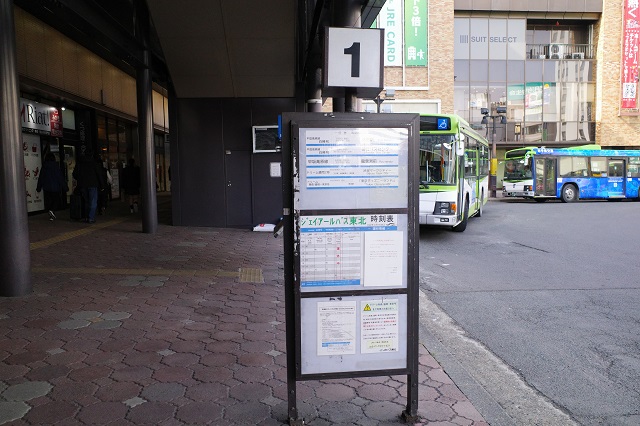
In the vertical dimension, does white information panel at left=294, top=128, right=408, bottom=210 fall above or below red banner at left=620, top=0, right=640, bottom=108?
below

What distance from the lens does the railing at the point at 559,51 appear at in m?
35.4

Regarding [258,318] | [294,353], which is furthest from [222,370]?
[258,318]

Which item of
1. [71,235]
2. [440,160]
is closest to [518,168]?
[440,160]

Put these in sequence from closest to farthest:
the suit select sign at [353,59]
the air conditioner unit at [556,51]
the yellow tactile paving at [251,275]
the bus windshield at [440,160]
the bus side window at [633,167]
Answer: the suit select sign at [353,59] → the yellow tactile paving at [251,275] → the bus windshield at [440,160] → the bus side window at [633,167] → the air conditioner unit at [556,51]

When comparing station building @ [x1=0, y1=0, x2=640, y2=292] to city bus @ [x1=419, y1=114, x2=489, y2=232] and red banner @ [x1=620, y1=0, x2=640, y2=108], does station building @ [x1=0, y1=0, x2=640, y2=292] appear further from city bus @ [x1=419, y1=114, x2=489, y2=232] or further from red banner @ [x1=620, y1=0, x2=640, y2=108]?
red banner @ [x1=620, y1=0, x2=640, y2=108]

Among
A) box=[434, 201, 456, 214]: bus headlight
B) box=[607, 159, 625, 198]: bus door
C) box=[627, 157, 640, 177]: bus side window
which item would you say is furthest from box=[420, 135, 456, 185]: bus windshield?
box=[627, 157, 640, 177]: bus side window

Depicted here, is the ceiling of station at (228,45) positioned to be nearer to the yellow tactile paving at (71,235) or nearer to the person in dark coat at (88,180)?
the person in dark coat at (88,180)

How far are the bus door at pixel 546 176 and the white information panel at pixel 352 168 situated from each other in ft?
81.2

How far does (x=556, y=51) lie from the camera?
117 feet

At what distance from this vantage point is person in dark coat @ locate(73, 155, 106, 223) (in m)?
13.3

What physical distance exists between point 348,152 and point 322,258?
2.25 feet

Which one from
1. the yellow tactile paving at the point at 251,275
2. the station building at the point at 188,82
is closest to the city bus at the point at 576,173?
A: the station building at the point at 188,82

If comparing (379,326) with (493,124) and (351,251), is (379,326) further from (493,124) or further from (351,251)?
(493,124)

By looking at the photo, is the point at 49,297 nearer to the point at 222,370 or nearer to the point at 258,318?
the point at 258,318
